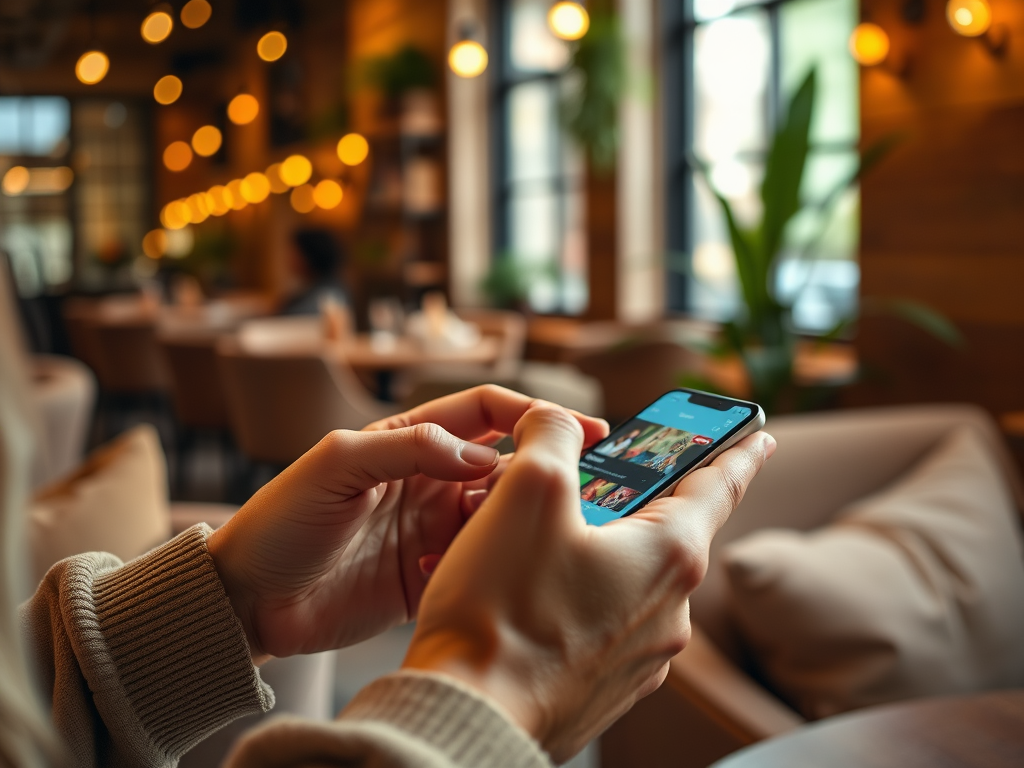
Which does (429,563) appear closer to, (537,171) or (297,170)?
(537,171)

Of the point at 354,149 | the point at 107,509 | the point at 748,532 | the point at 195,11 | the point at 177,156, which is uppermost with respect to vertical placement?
the point at 195,11

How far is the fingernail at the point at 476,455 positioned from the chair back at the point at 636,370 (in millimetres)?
3244

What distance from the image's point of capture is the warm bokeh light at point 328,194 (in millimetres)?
9211

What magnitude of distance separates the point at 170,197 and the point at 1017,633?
14.2 metres

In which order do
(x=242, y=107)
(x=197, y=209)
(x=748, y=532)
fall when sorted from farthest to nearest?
1. (x=197, y=209)
2. (x=242, y=107)
3. (x=748, y=532)

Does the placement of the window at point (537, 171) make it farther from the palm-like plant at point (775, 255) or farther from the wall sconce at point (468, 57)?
the palm-like plant at point (775, 255)

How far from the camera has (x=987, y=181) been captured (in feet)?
10.4

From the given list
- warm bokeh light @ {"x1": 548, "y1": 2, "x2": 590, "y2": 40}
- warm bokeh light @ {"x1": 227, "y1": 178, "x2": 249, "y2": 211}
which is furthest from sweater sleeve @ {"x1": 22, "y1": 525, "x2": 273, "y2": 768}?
warm bokeh light @ {"x1": 227, "y1": 178, "x2": 249, "y2": 211}

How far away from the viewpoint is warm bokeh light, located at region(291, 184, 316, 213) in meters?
10.2

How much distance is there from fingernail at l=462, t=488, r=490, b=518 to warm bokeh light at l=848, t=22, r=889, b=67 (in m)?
3.17

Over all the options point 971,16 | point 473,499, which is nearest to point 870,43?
point 971,16

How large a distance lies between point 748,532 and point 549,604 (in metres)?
1.35

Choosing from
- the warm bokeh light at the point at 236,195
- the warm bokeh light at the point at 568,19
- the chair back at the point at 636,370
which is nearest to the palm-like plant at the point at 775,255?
the chair back at the point at 636,370

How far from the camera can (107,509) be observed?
1.51 meters
